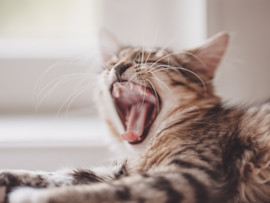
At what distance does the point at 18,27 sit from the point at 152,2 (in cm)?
70

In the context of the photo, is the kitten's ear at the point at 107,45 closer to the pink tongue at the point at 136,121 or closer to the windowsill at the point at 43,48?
the pink tongue at the point at 136,121

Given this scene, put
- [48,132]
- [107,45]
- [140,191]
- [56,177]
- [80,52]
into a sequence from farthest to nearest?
[80,52], [48,132], [107,45], [56,177], [140,191]

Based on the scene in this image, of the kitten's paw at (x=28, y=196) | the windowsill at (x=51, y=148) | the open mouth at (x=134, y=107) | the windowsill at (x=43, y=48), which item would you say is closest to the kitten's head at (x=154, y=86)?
the open mouth at (x=134, y=107)

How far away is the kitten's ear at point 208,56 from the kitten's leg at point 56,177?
41 cm

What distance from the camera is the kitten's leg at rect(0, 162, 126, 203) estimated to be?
34.0 inches

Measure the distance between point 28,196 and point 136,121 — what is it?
1.61 feet

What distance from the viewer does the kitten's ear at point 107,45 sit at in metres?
1.32

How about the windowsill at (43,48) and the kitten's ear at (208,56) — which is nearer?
the kitten's ear at (208,56)

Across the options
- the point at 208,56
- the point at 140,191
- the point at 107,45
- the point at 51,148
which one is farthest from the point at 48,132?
the point at 140,191

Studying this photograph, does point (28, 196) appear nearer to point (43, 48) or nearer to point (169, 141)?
point (169, 141)

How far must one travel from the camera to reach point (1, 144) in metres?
1.38

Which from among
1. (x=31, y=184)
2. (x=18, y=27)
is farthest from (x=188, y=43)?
(x=31, y=184)

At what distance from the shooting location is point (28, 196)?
727 millimetres

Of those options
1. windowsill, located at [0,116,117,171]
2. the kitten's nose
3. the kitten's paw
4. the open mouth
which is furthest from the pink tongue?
the kitten's paw
